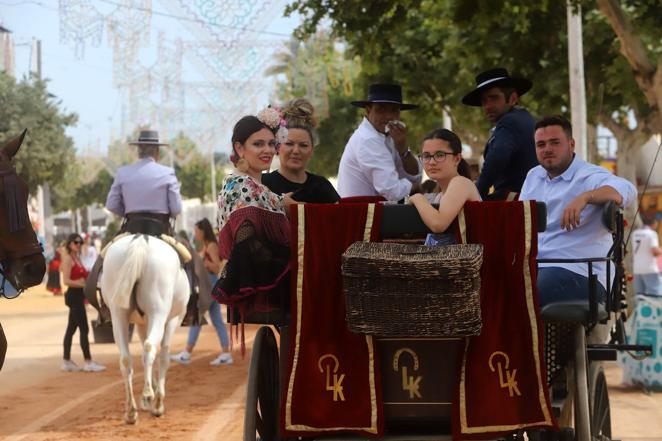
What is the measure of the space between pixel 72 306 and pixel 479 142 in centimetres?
2548

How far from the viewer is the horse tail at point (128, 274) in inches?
497

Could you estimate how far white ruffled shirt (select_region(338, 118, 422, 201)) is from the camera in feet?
26.7

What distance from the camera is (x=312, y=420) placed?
19.3 feet

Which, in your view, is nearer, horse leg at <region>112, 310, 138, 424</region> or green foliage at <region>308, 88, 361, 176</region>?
horse leg at <region>112, 310, 138, 424</region>

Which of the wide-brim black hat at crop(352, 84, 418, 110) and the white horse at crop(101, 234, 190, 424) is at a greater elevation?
the wide-brim black hat at crop(352, 84, 418, 110)

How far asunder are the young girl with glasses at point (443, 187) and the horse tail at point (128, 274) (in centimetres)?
674

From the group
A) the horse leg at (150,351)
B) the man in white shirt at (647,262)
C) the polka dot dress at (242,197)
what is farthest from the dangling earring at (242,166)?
the man in white shirt at (647,262)

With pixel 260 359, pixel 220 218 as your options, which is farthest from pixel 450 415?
pixel 220 218

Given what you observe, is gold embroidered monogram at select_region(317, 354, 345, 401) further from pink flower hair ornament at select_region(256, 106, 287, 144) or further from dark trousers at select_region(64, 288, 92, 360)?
dark trousers at select_region(64, 288, 92, 360)

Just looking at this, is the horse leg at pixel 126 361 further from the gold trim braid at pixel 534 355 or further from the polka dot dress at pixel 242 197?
the gold trim braid at pixel 534 355

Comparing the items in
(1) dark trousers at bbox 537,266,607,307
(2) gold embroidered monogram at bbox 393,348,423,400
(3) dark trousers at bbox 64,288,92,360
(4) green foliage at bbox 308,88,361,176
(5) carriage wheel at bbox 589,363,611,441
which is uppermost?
(4) green foliage at bbox 308,88,361,176

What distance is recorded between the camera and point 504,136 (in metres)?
8.21

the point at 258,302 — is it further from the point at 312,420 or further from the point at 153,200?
the point at 153,200

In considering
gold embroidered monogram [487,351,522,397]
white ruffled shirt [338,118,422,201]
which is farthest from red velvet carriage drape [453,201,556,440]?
white ruffled shirt [338,118,422,201]
